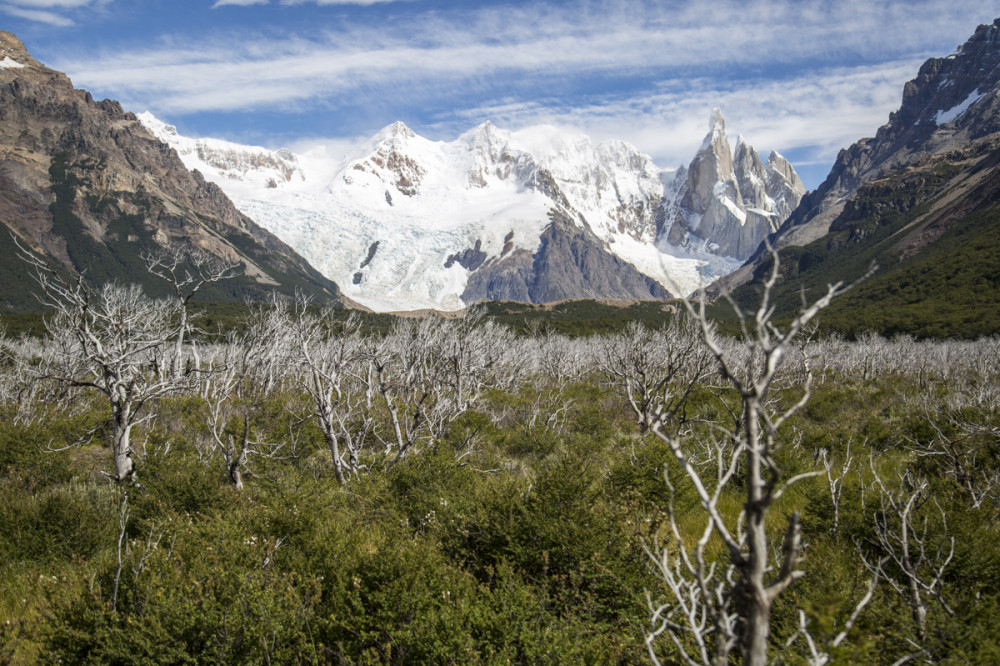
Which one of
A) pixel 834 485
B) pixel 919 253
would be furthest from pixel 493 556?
pixel 919 253

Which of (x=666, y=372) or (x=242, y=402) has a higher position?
(x=666, y=372)

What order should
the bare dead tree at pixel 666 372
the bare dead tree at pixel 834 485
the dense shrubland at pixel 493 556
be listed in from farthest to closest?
the bare dead tree at pixel 666 372
the bare dead tree at pixel 834 485
the dense shrubland at pixel 493 556

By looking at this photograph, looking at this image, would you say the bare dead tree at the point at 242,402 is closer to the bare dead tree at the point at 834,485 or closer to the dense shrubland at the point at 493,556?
the dense shrubland at the point at 493,556

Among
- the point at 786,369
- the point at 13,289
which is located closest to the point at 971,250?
the point at 786,369

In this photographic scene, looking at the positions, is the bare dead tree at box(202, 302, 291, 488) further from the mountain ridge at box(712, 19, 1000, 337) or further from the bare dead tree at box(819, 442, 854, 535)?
the mountain ridge at box(712, 19, 1000, 337)

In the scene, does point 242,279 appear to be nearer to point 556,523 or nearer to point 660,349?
point 660,349

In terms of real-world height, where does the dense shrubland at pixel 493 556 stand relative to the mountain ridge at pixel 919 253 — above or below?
below

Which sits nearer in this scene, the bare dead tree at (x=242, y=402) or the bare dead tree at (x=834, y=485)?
the bare dead tree at (x=834, y=485)

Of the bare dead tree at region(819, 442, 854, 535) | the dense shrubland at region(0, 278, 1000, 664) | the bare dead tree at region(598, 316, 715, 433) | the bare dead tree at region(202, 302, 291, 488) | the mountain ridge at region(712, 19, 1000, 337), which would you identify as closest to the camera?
the dense shrubland at region(0, 278, 1000, 664)

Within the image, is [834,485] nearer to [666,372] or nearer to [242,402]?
[666,372]

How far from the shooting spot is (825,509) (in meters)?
8.67

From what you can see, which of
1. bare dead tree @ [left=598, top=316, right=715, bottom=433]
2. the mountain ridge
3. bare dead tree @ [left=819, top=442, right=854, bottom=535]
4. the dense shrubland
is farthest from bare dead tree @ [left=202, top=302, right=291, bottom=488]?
the mountain ridge

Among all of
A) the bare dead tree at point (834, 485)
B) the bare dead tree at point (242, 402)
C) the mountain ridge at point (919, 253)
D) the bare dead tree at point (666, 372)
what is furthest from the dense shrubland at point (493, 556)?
the mountain ridge at point (919, 253)

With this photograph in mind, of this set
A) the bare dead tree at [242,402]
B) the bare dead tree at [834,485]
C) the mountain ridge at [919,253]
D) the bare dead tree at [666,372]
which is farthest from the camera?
the mountain ridge at [919,253]
